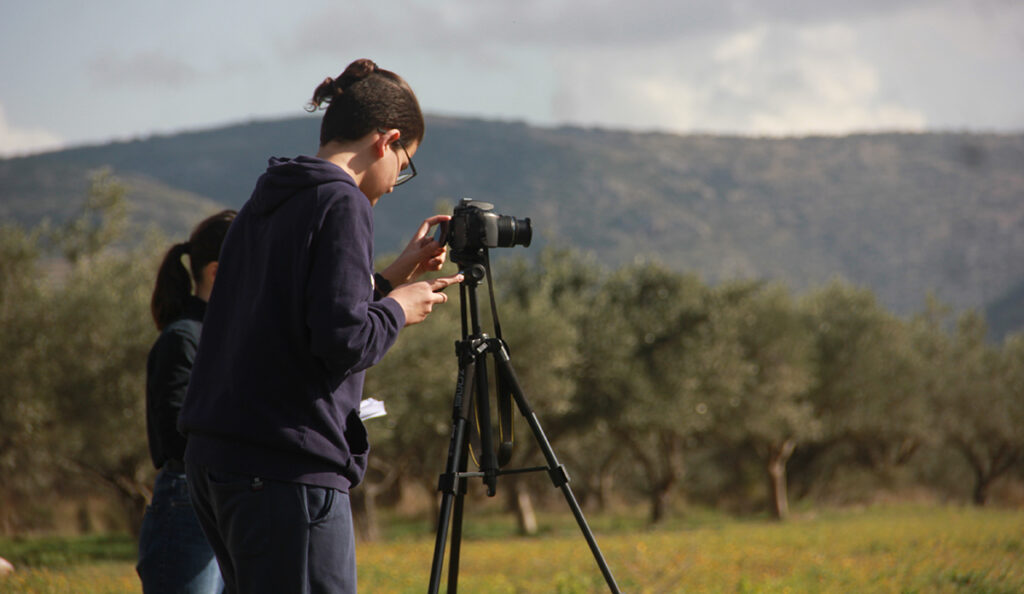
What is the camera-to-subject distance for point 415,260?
3211 mm

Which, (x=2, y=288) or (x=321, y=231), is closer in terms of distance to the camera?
(x=321, y=231)

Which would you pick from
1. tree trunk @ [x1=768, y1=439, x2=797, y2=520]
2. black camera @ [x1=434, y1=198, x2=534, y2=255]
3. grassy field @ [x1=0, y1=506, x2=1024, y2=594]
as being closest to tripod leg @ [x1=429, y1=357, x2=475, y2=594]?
black camera @ [x1=434, y1=198, x2=534, y2=255]

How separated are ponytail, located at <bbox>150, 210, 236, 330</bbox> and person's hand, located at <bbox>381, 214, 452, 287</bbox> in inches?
44.6

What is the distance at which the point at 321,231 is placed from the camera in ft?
8.11

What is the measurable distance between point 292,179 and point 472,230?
1.20 meters

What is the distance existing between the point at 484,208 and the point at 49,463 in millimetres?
24647

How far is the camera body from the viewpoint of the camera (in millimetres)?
3666

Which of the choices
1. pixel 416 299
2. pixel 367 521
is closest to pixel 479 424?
pixel 416 299

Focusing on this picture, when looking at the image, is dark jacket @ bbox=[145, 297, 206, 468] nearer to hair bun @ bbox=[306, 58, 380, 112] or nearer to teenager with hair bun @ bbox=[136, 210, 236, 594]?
teenager with hair bun @ bbox=[136, 210, 236, 594]

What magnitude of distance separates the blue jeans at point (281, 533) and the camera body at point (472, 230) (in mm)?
1388

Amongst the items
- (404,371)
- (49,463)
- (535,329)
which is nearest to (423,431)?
(404,371)

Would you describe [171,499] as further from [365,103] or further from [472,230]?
[365,103]

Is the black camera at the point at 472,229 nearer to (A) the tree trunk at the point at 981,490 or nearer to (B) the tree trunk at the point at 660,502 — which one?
(B) the tree trunk at the point at 660,502

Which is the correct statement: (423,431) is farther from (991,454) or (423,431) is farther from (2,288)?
(991,454)
